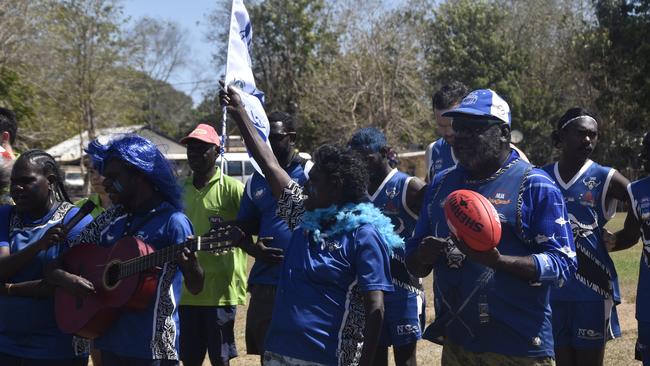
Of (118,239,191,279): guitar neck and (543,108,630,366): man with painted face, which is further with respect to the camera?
(543,108,630,366): man with painted face

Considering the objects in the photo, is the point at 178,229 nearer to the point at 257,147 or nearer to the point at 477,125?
the point at 257,147

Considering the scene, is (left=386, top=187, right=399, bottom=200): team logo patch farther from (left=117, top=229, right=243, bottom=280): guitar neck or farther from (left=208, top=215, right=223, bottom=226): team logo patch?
(left=117, top=229, right=243, bottom=280): guitar neck

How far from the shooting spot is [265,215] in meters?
6.72

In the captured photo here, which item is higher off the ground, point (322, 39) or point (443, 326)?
point (322, 39)

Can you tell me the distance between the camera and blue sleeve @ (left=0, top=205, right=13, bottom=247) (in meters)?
5.43

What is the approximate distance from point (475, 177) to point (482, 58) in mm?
53701

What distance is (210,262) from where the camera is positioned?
24.7 feet

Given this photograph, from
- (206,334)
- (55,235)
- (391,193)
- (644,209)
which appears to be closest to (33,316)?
(55,235)

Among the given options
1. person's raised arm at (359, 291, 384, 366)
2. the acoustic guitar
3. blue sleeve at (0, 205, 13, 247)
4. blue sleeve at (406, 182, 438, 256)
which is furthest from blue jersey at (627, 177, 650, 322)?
blue sleeve at (0, 205, 13, 247)

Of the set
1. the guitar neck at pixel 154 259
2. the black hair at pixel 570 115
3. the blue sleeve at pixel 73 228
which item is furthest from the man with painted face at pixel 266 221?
the black hair at pixel 570 115

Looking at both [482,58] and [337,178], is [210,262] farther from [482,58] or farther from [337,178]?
[482,58]

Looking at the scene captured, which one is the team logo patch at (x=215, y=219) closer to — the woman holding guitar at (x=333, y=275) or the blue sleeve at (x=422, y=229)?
the woman holding guitar at (x=333, y=275)

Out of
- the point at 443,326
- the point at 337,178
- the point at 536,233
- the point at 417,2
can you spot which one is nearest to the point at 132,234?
the point at 337,178

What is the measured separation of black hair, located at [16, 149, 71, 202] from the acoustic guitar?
647 mm
